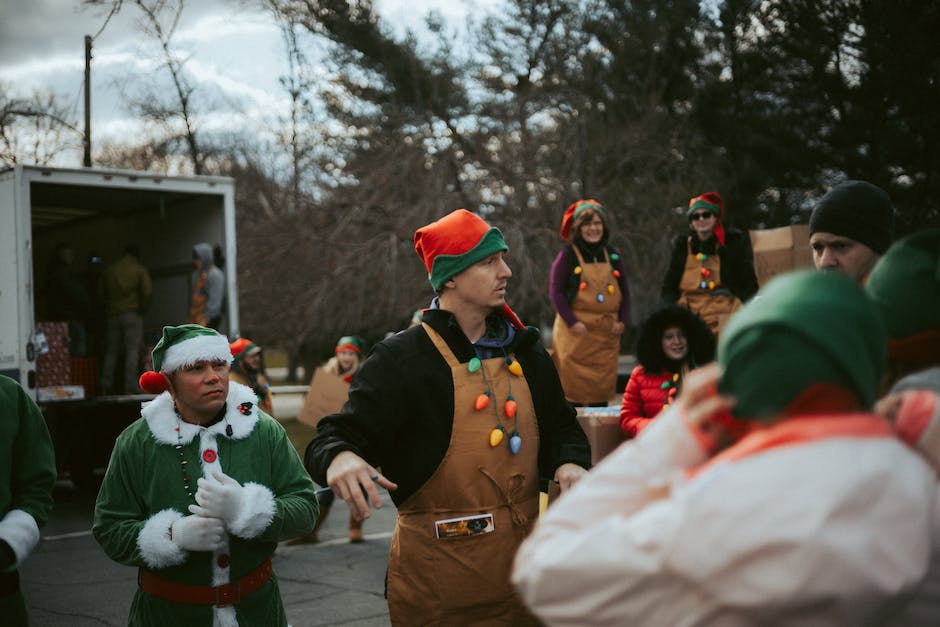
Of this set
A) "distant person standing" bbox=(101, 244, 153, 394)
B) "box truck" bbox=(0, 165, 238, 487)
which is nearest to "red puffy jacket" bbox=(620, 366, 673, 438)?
"box truck" bbox=(0, 165, 238, 487)

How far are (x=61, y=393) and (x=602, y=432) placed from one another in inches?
284

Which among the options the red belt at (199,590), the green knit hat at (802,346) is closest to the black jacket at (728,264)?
the red belt at (199,590)

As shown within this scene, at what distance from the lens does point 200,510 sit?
327cm

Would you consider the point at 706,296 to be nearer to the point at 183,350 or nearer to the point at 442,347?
the point at 442,347

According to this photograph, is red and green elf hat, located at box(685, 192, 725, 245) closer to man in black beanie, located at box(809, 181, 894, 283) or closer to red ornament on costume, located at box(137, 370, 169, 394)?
man in black beanie, located at box(809, 181, 894, 283)

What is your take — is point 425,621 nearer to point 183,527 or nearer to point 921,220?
point 183,527

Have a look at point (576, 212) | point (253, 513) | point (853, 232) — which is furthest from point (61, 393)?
Result: point (853, 232)

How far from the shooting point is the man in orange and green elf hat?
3082 millimetres

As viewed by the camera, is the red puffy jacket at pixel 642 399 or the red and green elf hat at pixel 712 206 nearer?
the red puffy jacket at pixel 642 399

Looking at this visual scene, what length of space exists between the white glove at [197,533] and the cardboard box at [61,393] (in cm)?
777

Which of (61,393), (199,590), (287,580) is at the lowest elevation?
(287,580)

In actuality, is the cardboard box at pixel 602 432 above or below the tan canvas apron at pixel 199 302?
below

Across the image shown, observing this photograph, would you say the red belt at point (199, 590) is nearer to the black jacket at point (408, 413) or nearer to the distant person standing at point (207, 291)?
the black jacket at point (408, 413)

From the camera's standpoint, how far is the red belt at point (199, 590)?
333 cm
